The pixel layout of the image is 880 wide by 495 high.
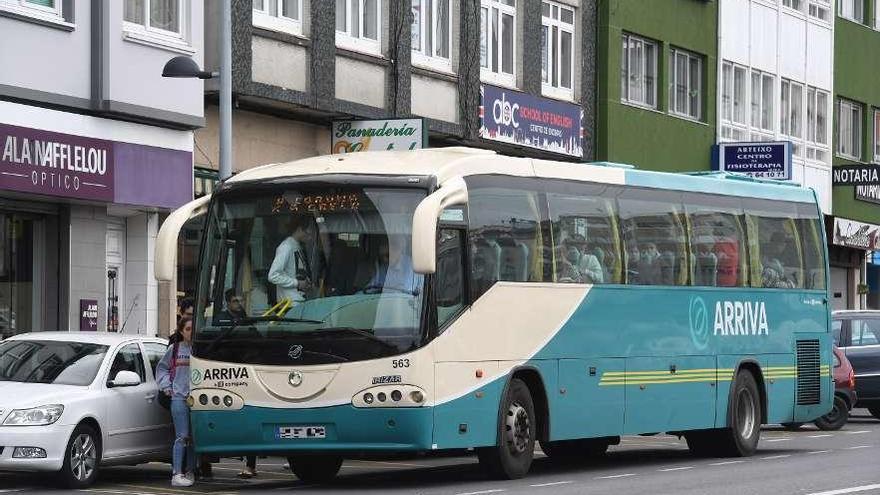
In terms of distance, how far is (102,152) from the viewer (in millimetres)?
26406

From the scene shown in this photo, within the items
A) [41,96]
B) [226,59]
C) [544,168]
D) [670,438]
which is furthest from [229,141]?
[670,438]

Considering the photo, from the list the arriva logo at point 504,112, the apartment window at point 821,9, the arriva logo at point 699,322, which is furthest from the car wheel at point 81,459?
the apartment window at point 821,9

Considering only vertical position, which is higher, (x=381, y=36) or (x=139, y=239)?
(x=381, y=36)

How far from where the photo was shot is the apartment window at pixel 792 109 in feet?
167

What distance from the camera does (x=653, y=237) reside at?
22.3 metres

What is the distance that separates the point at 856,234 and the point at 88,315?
30604 mm

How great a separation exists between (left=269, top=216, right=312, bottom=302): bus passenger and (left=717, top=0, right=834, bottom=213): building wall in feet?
94.3

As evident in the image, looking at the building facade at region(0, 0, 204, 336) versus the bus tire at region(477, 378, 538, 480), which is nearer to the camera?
the bus tire at region(477, 378, 538, 480)

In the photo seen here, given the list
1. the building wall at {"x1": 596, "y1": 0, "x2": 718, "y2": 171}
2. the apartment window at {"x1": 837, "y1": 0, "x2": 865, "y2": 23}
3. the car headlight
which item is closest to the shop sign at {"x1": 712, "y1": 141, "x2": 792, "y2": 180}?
the building wall at {"x1": 596, "y1": 0, "x2": 718, "y2": 171}

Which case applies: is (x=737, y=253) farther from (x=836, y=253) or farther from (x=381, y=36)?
(x=836, y=253)

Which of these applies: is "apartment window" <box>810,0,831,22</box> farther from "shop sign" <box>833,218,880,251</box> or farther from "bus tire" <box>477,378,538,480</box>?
"bus tire" <box>477,378,538,480</box>

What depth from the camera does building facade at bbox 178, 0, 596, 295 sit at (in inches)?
1185

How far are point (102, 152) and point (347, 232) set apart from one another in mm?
8872

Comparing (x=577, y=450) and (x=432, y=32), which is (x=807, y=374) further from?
(x=432, y=32)
